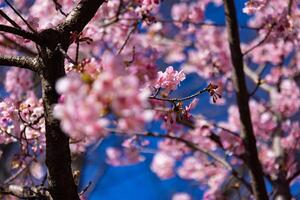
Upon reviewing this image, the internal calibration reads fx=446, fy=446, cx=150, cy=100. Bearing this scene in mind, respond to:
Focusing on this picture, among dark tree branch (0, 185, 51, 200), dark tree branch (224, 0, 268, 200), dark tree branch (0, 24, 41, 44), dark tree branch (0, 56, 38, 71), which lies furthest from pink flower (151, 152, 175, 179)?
dark tree branch (0, 24, 41, 44)

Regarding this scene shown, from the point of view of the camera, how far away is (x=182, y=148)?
488 centimetres

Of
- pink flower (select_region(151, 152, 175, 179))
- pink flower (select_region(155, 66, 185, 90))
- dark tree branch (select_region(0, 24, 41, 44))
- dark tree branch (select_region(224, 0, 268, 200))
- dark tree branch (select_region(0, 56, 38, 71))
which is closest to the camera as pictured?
dark tree branch (select_region(0, 24, 41, 44))

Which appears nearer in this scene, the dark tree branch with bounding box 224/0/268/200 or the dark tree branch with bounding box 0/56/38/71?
the dark tree branch with bounding box 0/56/38/71

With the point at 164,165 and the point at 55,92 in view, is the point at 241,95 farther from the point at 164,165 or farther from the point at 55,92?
the point at 164,165

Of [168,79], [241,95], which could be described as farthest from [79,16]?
[241,95]

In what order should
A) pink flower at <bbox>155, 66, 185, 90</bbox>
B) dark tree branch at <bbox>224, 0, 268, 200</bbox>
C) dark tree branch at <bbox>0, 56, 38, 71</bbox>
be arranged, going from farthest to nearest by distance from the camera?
1. dark tree branch at <bbox>224, 0, 268, 200</bbox>
2. pink flower at <bbox>155, 66, 185, 90</bbox>
3. dark tree branch at <bbox>0, 56, 38, 71</bbox>

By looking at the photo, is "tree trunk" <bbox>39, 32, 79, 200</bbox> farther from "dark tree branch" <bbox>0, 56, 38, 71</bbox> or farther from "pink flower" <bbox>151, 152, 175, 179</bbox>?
"pink flower" <bbox>151, 152, 175, 179</bbox>

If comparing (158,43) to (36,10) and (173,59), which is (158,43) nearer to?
(173,59)

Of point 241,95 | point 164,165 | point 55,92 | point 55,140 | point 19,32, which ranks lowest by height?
point 55,140

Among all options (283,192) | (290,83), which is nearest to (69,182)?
(283,192)

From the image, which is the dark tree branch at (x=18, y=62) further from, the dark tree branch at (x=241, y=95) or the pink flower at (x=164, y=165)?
the pink flower at (x=164, y=165)

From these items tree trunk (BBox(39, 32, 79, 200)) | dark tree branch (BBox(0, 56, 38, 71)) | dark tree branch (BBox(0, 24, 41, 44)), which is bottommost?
tree trunk (BBox(39, 32, 79, 200))

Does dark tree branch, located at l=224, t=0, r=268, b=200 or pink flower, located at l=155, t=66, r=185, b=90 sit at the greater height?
dark tree branch, located at l=224, t=0, r=268, b=200

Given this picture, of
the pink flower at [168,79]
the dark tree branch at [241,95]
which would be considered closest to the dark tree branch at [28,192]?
the pink flower at [168,79]
